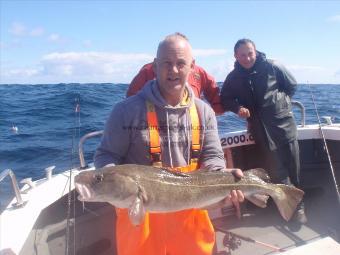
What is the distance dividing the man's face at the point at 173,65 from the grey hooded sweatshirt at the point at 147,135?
13 cm

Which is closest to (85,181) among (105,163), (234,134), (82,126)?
(105,163)

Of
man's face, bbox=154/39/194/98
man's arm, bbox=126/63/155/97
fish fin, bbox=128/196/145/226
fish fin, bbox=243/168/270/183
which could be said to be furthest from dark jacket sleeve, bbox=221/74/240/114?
fish fin, bbox=128/196/145/226

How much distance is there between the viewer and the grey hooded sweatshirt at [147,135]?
10.4 ft

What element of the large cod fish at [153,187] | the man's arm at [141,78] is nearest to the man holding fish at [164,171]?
the large cod fish at [153,187]

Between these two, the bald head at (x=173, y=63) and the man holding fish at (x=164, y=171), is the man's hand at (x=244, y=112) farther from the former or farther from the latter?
the bald head at (x=173, y=63)

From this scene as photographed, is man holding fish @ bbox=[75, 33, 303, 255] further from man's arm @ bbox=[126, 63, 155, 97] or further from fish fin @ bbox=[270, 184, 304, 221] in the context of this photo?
man's arm @ bbox=[126, 63, 155, 97]

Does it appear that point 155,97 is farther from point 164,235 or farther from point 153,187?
point 164,235

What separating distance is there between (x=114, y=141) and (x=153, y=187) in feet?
1.74

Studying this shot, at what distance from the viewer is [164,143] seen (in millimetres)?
3273

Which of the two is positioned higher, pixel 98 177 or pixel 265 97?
pixel 265 97

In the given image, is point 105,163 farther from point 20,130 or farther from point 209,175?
Result: point 20,130

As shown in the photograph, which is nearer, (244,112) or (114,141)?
(114,141)

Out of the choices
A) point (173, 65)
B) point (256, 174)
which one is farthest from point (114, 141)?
point (256, 174)

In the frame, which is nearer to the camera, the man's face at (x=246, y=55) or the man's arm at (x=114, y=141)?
the man's arm at (x=114, y=141)
